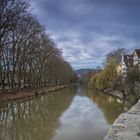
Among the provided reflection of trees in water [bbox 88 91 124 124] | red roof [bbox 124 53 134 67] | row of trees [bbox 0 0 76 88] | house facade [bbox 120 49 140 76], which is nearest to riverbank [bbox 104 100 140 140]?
reflection of trees in water [bbox 88 91 124 124]

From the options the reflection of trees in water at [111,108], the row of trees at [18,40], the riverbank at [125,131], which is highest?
the row of trees at [18,40]

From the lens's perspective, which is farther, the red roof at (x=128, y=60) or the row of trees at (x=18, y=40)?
the red roof at (x=128, y=60)

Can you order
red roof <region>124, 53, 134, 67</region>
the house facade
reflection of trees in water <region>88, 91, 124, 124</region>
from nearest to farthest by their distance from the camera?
reflection of trees in water <region>88, 91, 124, 124</region>, the house facade, red roof <region>124, 53, 134, 67</region>

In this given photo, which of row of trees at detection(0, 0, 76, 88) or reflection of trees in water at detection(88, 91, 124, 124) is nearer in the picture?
reflection of trees in water at detection(88, 91, 124, 124)

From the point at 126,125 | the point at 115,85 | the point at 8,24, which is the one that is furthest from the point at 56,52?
the point at 126,125

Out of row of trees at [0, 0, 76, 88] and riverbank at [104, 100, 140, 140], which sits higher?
row of trees at [0, 0, 76, 88]

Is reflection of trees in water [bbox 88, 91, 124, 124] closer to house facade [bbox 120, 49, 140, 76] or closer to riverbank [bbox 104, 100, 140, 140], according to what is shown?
riverbank [bbox 104, 100, 140, 140]

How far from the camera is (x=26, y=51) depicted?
44.7 metres

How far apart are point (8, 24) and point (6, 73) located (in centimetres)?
1736

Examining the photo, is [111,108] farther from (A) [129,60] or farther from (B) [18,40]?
(A) [129,60]

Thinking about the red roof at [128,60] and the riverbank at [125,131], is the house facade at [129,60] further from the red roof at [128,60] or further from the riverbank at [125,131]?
the riverbank at [125,131]

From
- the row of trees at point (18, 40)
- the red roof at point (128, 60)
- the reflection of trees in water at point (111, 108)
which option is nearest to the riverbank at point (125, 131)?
the reflection of trees in water at point (111, 108)

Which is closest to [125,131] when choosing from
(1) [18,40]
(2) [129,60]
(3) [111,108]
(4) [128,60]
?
(3) [111,108]

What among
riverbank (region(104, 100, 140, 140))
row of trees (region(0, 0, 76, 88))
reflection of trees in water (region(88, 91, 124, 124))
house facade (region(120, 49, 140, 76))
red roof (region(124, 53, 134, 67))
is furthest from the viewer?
red roof (region(124, 53, 134, 67))
